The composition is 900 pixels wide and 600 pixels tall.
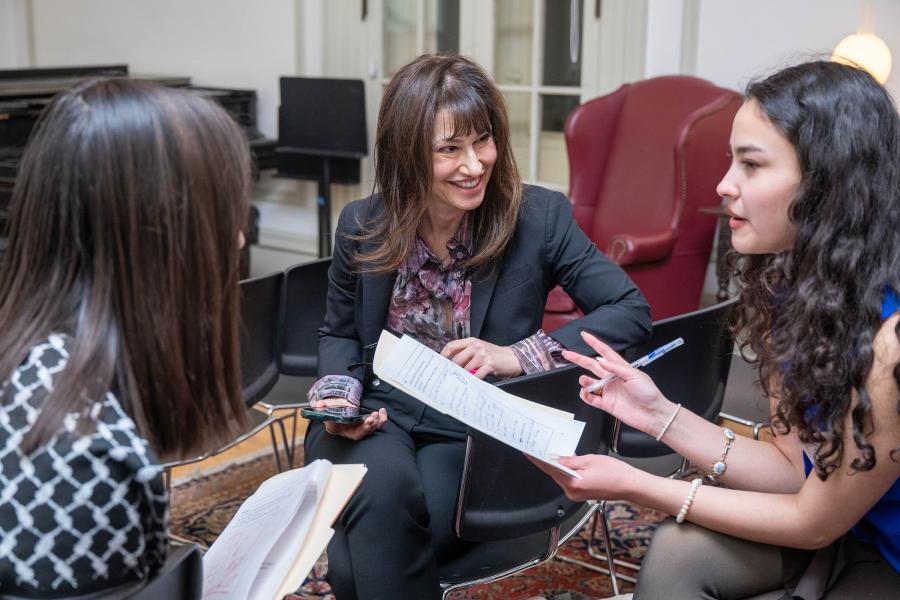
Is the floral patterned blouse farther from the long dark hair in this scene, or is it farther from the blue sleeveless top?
the long dark hair

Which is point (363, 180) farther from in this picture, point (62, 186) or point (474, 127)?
point (62, 186)

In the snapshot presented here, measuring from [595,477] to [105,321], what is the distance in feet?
2.62

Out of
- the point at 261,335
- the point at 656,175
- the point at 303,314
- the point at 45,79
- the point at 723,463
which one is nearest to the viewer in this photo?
the point at 723,463

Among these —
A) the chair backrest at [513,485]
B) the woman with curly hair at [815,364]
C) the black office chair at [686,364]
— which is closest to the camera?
the woman with curly hair at [815,364]

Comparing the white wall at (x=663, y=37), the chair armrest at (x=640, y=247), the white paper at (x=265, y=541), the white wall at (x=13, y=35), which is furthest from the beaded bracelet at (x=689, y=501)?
the white wall at (x=13, y=35)

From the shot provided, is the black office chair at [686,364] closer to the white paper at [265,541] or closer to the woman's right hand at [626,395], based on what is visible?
the woman's right hand at [626,395]

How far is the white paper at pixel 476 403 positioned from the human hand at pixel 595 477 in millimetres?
28

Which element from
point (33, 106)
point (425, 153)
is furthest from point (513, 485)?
point (33, 106)

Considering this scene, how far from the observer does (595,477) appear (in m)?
1.57

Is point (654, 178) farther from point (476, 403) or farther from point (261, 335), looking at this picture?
point (476, 403)

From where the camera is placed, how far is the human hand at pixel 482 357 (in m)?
1.98

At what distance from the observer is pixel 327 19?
5.70 m

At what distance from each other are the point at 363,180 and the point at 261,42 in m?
1.08

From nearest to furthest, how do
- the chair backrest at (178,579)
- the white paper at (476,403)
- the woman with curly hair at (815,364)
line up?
the chair backrest at (178,579)
the woman with curly hair at (815,364)
the white paper at (476,403)
